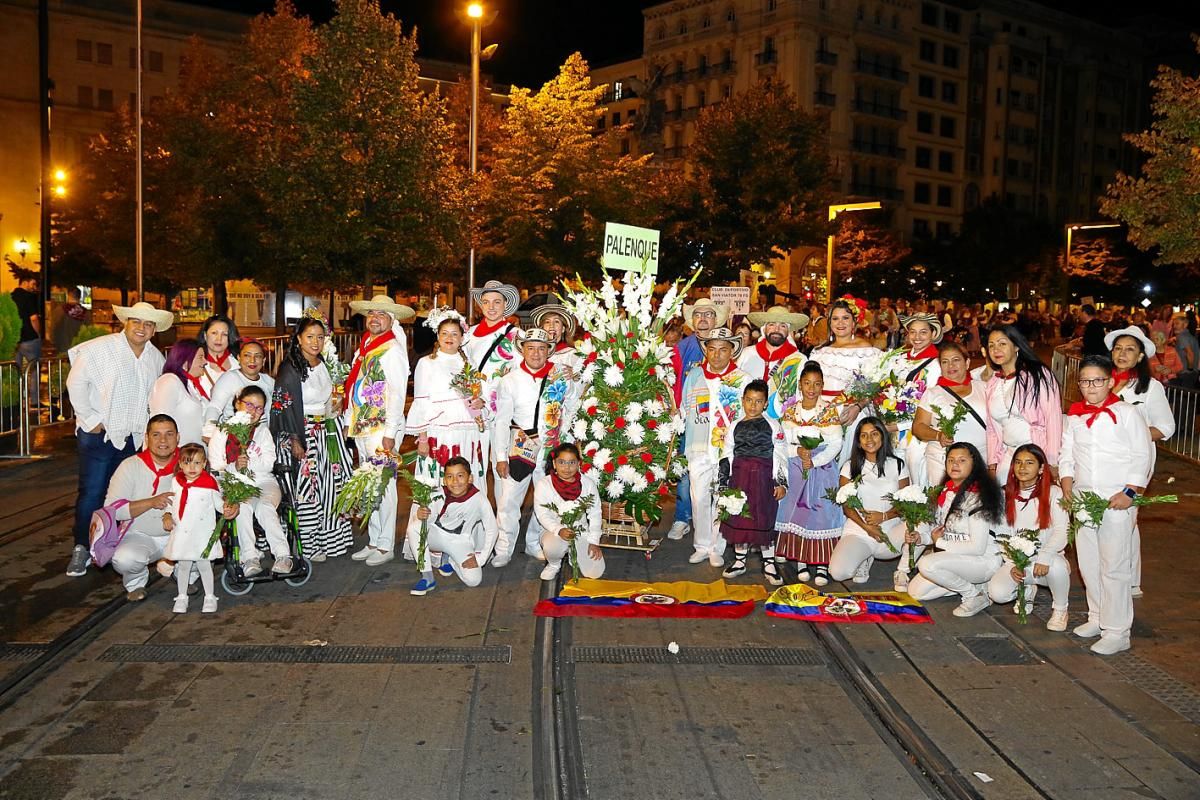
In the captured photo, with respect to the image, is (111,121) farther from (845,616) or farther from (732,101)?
(845,616)

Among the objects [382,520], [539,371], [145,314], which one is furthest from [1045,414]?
[145,314]

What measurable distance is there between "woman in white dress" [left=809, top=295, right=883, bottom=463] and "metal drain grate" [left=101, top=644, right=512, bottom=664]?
3.92m

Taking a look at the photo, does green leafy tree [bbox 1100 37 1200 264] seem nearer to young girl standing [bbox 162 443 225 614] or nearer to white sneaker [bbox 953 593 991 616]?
white sneaker [bbox 953 593 991 616]

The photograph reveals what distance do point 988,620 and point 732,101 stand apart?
114ft

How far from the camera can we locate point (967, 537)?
7926 millimetres

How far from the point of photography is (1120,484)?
23.5 feet

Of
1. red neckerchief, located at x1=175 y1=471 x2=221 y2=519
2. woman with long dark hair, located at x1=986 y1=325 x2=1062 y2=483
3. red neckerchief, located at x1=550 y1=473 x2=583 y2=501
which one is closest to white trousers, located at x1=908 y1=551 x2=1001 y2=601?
woman with long dark hair, located at x1=986 y1=325 x2=1062 y2=483

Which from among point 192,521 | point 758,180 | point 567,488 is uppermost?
point 758,180

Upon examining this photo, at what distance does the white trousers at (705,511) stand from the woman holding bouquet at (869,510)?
3.26ft

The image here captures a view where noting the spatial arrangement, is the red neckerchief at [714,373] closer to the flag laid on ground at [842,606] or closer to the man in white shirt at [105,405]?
the flag laid on ground at [842,606]

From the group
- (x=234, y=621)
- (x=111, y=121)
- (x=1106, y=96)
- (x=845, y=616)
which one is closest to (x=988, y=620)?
(x=845, y=616)

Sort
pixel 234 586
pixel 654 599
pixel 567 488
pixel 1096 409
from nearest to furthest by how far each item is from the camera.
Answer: pixel 1096 409 → pixel 654 599 → pixel 234 586 → pixel 567 488

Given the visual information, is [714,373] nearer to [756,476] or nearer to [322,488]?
[756,476]

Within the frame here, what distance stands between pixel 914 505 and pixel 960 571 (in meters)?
0.57
